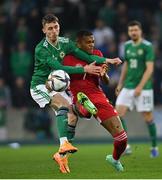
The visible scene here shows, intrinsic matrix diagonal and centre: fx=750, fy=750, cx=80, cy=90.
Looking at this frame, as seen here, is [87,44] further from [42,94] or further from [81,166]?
[81,166]

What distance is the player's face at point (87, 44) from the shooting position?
10195 mm

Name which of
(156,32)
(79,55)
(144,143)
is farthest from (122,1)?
(79,55)

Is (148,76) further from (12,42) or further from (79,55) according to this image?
(12,42)

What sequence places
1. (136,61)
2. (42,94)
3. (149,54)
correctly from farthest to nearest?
(136,61)
(149,54)
(42,94)

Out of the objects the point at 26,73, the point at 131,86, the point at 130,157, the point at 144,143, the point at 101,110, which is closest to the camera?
the point at 101,110

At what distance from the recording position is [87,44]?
10242mm

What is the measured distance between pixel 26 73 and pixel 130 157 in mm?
7028

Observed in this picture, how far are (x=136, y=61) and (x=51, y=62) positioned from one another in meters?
4.07

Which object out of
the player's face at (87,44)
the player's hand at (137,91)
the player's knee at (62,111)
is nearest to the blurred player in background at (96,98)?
the player's face at (87,44)

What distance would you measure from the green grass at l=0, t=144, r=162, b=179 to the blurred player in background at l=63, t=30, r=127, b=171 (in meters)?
0.33

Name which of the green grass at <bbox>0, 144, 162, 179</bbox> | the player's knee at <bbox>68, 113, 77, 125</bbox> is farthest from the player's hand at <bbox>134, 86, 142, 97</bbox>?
the player's knee at <bbox>68, 113, 77, 125</bbox>

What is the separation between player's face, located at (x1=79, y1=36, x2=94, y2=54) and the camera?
1020cm

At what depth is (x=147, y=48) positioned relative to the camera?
533 inches

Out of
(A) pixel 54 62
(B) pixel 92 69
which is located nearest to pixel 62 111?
(A) pixel 54 62
